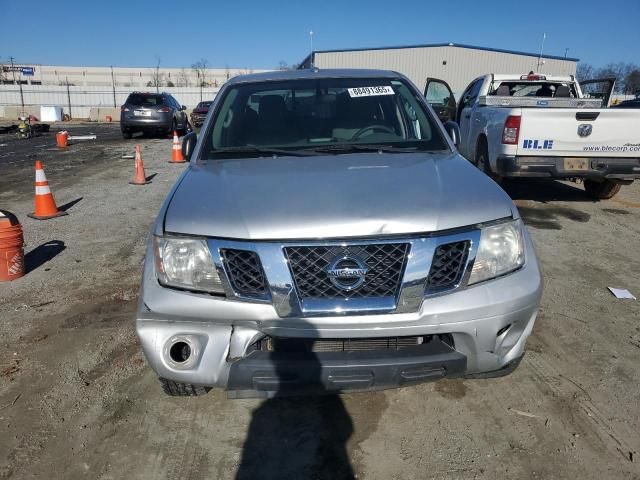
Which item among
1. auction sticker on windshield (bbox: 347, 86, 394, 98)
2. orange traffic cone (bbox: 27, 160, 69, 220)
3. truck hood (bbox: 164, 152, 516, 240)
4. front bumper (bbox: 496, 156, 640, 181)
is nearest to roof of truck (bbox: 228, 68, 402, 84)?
auction sticker on windshield (bbox: 347, 86, 394, 98)

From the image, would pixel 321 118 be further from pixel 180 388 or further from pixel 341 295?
pixel 180 388

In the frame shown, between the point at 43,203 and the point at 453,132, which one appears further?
the point at 43,203

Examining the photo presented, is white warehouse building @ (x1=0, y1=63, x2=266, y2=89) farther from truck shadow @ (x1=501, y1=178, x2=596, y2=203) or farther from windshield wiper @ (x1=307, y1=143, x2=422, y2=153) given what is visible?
windshield wiper @ (x1=307, y1=143, x2=422, y2=153)

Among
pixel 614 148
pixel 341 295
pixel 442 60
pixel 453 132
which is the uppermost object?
pixel 442 60

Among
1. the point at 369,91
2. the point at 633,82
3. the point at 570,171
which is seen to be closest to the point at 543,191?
the point at 570,171

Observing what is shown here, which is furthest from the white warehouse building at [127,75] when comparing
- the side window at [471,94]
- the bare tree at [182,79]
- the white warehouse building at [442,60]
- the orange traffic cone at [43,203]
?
the orange traffic cone at [43,203]

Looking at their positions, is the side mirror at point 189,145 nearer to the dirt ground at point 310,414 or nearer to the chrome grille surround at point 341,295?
the dirt ground at point 310,414

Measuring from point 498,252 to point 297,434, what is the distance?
133cm

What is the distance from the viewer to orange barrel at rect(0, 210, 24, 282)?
4302mm

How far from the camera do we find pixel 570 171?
6.46 metres

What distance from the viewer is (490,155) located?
713 cm

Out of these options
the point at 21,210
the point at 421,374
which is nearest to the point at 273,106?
the point at 421,374

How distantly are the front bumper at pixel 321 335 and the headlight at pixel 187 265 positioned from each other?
0.17ft

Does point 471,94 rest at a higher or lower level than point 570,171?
higher
